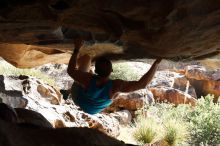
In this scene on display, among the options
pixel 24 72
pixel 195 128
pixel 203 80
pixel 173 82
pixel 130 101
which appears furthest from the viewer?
pixel 203 80

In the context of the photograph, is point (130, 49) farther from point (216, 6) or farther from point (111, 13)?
point (216, 6)

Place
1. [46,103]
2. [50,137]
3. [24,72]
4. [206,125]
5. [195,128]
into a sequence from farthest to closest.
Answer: [24,72], [195,128], [206,125], [46,103], [50,137]

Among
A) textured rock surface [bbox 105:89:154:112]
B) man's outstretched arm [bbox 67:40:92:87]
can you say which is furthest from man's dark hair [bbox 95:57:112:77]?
textured rock surface [bbox 105:89:154:112]

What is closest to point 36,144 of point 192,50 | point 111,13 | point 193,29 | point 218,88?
point 111,13

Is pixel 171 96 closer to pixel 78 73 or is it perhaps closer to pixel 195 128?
pixel 195 128

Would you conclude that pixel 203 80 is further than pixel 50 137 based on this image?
Yes

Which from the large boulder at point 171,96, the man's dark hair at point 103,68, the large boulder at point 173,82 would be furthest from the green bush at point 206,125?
the man's dark hair at point 103,68

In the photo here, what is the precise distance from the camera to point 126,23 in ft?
19.2

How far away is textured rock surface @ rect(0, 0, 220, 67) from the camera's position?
530 centimetres

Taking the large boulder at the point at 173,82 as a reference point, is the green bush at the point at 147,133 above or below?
below

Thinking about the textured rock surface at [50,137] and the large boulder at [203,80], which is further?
the large boulder at [203,80]

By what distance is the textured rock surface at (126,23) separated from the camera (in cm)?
530

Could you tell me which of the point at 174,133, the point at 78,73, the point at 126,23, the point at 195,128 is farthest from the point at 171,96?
the point at 126,23

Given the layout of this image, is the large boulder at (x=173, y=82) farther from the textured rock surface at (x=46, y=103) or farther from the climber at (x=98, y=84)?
the climber at (x=98, y=84)
